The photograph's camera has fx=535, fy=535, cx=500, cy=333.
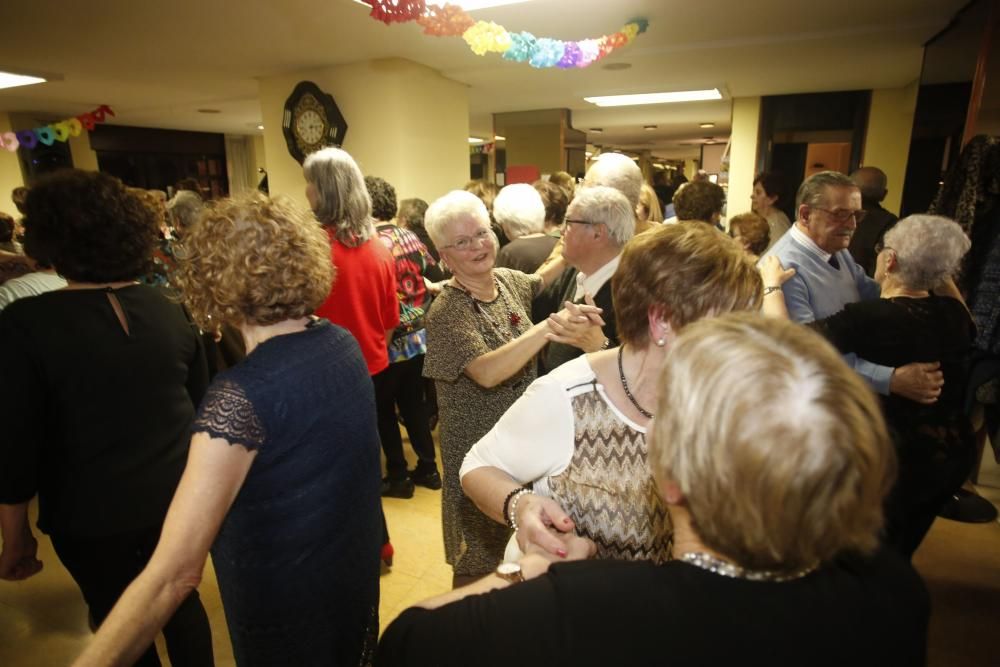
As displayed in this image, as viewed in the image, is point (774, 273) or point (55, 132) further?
point (55, 132)

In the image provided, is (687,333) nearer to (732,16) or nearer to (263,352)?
(263,352)

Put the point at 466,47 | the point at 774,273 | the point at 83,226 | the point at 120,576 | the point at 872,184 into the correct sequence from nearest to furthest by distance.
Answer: the point at 83,226 < the point at 120,576 < the point at 774,273 < the point at 872,184 < the point at 466,47

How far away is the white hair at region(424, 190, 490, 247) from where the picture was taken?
1.80 meters

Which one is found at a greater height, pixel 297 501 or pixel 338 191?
pixel 338 191

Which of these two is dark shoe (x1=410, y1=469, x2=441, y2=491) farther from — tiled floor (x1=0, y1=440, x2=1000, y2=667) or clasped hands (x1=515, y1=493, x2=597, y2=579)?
clasped hands (x1=515, y1=493, x2=597, y2=579)

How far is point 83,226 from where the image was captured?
136 cm

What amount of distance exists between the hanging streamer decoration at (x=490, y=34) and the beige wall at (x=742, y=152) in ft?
13.8

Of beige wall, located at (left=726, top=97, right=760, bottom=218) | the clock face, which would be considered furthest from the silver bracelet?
beige wall, located at (left=726, top=97, right=760, bottom=218)

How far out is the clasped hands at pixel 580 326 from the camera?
1.37 m

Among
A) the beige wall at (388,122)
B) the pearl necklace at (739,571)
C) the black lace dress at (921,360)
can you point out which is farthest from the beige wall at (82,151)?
the pearl necklace at (739,571)

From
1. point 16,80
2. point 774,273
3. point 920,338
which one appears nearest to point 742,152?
point 774,273

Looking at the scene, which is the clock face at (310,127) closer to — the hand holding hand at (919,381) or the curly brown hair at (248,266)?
the curly brown hair at (248,266)

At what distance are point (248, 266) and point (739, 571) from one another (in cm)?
101

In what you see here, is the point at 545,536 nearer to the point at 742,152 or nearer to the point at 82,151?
the point at 742,152
